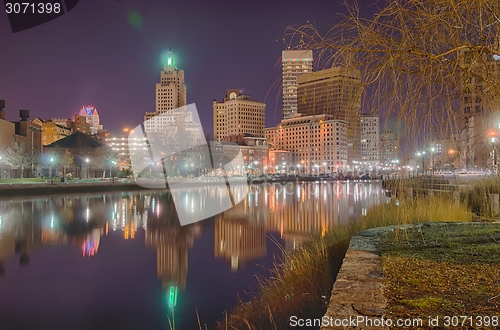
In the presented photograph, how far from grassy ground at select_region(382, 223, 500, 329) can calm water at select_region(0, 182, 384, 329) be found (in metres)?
3.69

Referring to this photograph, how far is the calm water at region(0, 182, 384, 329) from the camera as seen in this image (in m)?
7.32

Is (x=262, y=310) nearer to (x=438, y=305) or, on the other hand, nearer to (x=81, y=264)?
(x=438, y=305)

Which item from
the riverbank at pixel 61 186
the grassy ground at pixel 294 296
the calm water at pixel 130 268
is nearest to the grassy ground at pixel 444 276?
the grassy ground at pixel 294 296

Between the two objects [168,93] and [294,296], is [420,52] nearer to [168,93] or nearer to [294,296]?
[294,296]

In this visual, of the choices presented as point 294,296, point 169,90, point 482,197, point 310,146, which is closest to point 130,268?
point 294,296

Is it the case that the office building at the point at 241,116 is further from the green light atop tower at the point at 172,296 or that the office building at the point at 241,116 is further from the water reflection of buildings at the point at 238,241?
the green light atop tower at the point at 172,296

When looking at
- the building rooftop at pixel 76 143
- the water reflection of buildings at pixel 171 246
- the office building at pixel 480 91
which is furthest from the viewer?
the building rooftop at pixel 76 143

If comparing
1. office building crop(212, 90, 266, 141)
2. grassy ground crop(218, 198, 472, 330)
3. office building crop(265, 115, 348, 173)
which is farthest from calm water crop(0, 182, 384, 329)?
office building crop(212, 90, 266, 141)

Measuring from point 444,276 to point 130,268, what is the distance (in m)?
8.69

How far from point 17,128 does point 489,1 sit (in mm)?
68206

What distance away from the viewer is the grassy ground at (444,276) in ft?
10.7

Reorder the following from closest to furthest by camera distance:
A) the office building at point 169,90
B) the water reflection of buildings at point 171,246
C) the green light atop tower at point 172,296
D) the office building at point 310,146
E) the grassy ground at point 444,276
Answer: the grassy ground at point 444,276 < the green light atop tower at point 172,296 < the water reflection of buildings at point 171,246 < the office building at point 310,146 < the office building at point 169,90

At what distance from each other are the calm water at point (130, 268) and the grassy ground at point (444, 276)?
3687mm

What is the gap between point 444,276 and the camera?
4.16 m
